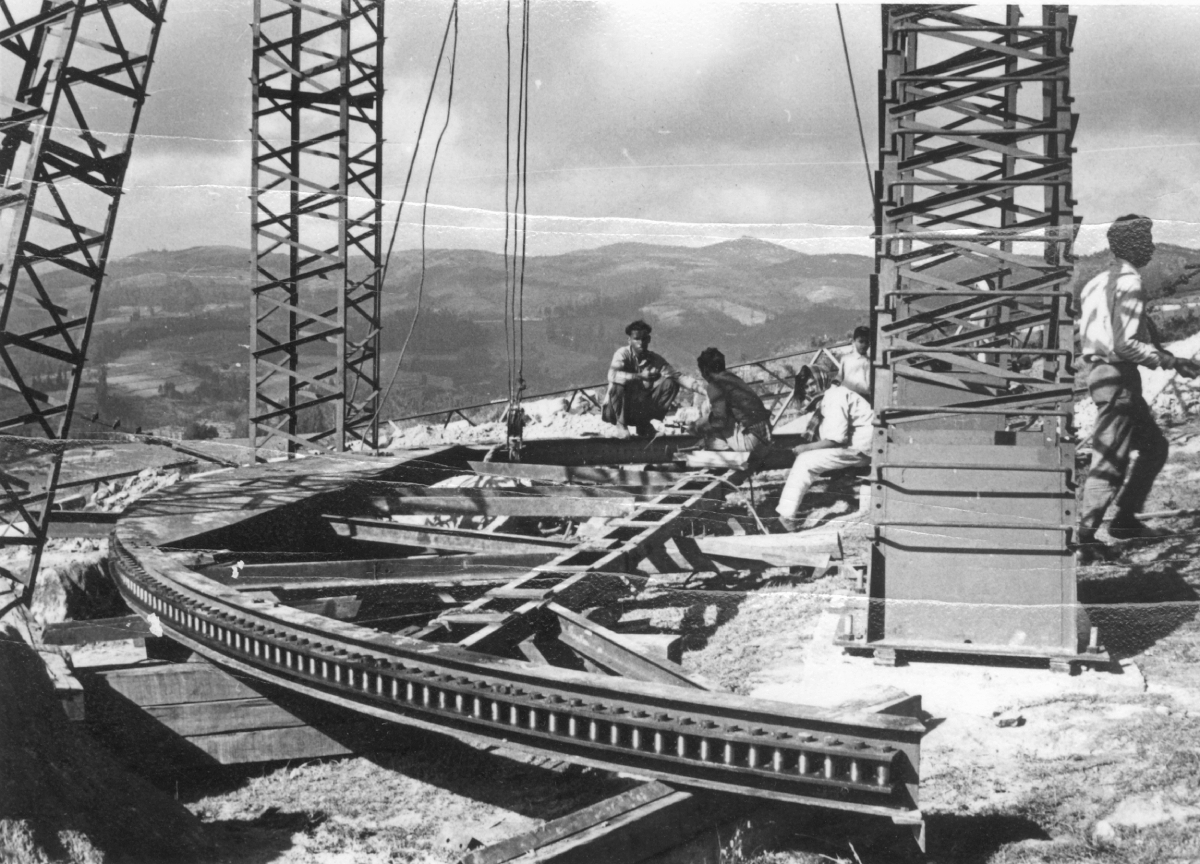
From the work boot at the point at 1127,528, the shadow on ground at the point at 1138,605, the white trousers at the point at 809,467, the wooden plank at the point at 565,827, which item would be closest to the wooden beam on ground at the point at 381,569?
the wooden plank at the point at 565,827

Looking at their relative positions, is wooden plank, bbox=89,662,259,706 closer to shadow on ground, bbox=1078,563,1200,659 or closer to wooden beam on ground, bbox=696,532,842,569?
wooden beam on ground, bbox=696,532,842,569

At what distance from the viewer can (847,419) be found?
25.9 feet

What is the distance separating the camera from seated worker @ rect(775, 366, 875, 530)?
24.4ft

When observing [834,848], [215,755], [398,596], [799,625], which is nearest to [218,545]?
[398,596]

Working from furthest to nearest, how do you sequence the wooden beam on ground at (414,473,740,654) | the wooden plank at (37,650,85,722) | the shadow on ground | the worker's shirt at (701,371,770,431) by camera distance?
the worker's shirt at (701,371,770,431) → the shadow on ground → the wooden beam on ground at (414,473,740,654) → the wooden plank at (37,650,85,722)

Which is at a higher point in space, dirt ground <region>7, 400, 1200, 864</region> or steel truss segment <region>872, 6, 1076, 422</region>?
steel truss segment <region>872, 6, 1076, 422</region>

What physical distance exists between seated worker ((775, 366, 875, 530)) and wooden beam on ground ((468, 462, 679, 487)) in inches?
36.0

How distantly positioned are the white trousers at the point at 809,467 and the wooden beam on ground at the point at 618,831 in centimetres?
444

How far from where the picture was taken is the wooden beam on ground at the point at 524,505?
666 centimetres

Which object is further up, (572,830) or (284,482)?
(284,482)

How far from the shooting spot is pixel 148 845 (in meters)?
3.61

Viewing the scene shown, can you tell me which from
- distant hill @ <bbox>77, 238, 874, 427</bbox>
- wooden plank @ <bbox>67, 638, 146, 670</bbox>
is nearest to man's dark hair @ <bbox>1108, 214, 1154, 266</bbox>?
distant hill @ <bbox>77, 238, 874, 427</bbox>

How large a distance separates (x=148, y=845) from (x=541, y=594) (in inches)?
75.2

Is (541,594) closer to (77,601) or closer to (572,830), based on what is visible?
(572,830)
